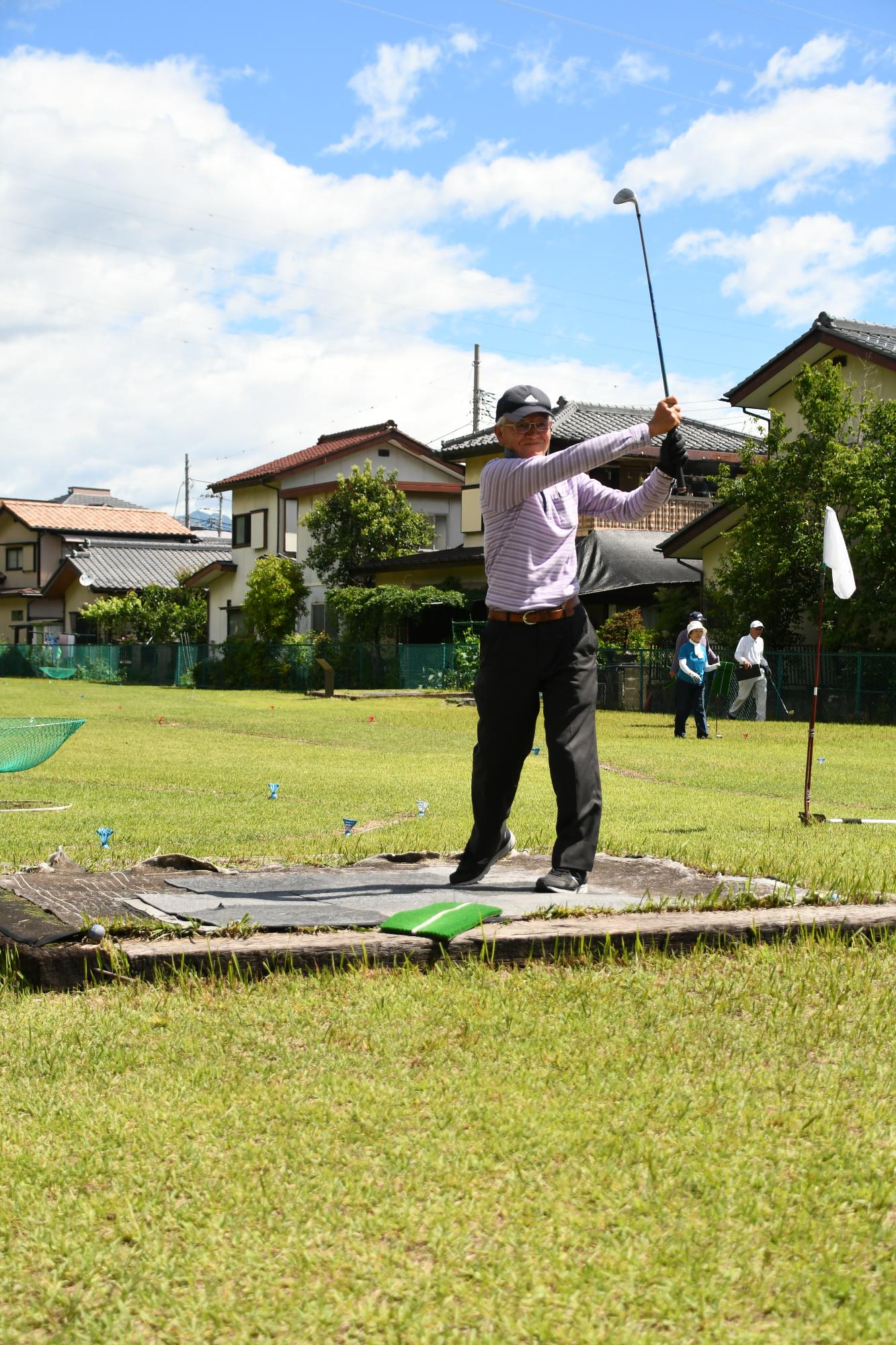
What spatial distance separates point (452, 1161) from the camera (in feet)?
8.97

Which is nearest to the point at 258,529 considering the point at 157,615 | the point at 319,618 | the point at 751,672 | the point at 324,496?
the point at 324,496

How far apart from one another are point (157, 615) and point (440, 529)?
44.5 ft

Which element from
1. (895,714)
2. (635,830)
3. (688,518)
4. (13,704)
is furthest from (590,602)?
(635,830)

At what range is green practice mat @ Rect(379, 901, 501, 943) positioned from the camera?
166 inches

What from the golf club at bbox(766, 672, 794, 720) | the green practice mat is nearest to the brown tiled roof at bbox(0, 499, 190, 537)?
the golf club at bbox(766, 672, 794, 720)

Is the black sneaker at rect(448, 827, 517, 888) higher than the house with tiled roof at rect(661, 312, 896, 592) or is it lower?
lower

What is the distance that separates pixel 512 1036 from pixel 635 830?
4906mm

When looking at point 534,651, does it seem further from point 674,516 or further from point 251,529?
point 251,529

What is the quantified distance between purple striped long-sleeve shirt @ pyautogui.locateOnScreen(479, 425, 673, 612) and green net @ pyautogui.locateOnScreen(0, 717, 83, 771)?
5.03 meters

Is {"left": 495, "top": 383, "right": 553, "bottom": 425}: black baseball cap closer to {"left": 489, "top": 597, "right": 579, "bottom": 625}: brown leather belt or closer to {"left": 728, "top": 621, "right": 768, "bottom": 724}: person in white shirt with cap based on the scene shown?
{"left": 489, "top": 597, "right": 579, "bottom": 625}: brown leather belt

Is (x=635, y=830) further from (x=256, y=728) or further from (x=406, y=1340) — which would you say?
(x=256, y=728)

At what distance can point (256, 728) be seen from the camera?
75.2 ft

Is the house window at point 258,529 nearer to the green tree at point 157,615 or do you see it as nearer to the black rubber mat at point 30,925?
the green tree at point 157,615

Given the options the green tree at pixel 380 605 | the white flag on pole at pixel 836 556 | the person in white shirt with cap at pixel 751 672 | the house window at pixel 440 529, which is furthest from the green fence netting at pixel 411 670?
the white flag on pole at pixel 836 556
